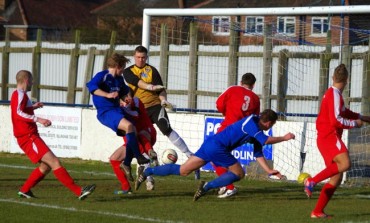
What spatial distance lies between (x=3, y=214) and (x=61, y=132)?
914 cm

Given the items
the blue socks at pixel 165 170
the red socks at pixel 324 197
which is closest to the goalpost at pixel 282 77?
the blue socks at pixel 165 170

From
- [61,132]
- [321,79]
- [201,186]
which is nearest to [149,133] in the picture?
[201,186]

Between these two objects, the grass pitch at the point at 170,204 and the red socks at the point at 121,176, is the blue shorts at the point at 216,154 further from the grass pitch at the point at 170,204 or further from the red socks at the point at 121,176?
the red socks at the point at 121,176

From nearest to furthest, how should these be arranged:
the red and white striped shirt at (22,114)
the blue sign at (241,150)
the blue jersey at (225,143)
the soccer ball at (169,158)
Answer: the blue jersey at (225,143) < the red and white striped shirt at (22,114) < the soccer ball at (169,158) < the blue sign at (241,150)

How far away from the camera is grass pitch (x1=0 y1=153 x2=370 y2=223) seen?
37.8 feet

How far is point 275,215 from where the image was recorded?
11898 millimetres

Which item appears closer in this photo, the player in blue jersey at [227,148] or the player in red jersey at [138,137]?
the player in blue jersey at [227,148]

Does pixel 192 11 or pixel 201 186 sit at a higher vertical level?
pixel 192 11

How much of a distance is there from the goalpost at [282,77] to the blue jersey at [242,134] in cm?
416

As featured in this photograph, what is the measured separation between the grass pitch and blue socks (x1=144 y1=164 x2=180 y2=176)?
387 millimetres

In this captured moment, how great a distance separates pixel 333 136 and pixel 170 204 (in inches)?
94.8

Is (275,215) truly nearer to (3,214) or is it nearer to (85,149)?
(3,214)

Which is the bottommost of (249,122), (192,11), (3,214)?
(3,214)

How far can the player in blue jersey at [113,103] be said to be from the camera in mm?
13398
